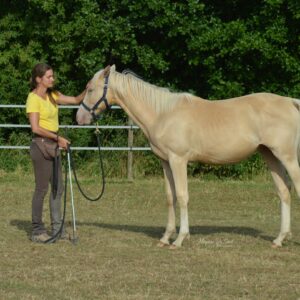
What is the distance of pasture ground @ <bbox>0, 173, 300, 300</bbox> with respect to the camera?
23.7 ft

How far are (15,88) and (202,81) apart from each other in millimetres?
4233

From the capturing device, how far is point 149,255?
8.90m

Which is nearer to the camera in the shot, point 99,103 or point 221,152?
point 221,152

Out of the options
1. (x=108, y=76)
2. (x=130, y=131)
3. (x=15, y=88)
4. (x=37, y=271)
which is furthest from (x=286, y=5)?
(x=37, y=271)

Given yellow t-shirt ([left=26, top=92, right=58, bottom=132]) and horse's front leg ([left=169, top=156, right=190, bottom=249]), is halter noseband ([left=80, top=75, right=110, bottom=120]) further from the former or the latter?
horse's front leg ([left=169, top=156, right=190, bottom=249])

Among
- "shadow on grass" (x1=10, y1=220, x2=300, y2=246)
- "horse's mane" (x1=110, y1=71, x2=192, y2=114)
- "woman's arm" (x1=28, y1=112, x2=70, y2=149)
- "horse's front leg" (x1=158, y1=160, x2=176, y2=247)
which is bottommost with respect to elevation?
"shadow on grass" (x1=10, y1=220, x2=300, y2=246)

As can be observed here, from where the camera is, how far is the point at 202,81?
19.1m

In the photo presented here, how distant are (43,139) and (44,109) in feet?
1.14

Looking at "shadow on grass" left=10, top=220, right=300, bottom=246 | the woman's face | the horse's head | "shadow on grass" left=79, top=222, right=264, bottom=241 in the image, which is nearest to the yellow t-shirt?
the woman's face

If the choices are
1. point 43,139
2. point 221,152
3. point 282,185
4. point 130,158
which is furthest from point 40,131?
point 130,158

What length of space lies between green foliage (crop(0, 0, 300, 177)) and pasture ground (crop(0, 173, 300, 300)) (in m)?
4.31

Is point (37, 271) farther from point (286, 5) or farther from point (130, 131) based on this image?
point (286, 5)

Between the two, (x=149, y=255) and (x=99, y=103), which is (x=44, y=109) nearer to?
(x=99, y=103)

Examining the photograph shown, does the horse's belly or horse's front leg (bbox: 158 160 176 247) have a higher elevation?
the horse's belly
